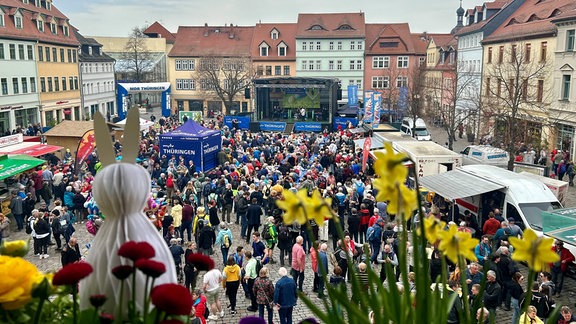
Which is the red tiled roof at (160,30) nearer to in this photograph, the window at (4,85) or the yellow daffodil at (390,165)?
the window at (4,85)

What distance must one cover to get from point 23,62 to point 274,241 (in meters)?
34.8

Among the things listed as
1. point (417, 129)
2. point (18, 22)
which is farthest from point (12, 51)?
point (417, 129)

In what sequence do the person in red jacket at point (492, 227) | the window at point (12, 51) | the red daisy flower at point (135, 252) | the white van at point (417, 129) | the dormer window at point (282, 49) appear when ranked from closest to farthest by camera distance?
the red daisy flower at point (135, 252)
the person in red jacket at point (492, 227)
the white van at point (417, 129)
the window at point (12, 51)
the dormer window at point (282, 49)

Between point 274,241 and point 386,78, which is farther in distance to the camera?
point 386,78

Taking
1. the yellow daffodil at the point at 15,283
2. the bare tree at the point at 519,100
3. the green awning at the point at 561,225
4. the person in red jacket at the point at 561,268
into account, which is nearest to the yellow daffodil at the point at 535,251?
the yellow daffodil at the point at 15,283

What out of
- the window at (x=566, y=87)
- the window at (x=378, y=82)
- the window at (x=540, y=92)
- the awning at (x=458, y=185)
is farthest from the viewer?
the window at (x=378, y=82)

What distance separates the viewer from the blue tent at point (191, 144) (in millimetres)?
24203

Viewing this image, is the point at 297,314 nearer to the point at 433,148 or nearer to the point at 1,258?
the point at 1,258

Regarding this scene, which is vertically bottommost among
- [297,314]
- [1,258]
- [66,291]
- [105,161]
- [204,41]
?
[297,314]

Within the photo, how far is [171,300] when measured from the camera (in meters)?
1.83

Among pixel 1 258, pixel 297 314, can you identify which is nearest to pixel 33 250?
pixel 297 314

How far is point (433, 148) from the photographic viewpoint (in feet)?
72.6

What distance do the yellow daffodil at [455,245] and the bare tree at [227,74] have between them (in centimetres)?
5709

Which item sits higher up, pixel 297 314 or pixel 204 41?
pixel 204 41
